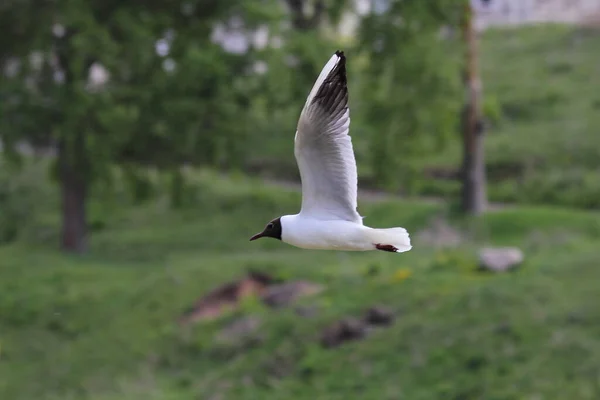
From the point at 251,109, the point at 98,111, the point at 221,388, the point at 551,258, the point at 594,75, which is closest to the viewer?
the point at 221,388

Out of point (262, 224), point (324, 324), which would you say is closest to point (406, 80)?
point (262, 224)

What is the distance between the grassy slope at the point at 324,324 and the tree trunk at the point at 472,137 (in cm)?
69

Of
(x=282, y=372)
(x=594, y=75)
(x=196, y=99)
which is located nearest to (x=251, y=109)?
(x=196, y=99)

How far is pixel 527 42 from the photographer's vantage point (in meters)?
33.5

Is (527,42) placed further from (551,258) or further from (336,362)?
(336,362)

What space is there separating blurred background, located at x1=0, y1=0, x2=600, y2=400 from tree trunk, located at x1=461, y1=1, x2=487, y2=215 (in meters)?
0.04

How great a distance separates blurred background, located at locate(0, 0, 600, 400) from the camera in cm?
1366

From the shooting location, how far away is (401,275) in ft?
51.4

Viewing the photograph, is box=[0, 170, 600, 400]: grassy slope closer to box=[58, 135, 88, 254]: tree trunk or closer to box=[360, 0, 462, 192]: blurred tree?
box=[58, 135, 88, 254]: tree trunk

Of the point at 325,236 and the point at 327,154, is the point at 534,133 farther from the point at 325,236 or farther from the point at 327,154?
the point at 325,236

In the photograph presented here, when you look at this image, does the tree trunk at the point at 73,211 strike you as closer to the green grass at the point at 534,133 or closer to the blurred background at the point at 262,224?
the blurred background at the point at 262,224

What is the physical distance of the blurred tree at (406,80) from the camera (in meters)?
18.3

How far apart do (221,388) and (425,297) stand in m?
2.81

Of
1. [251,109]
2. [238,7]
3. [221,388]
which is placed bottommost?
[221,388]
